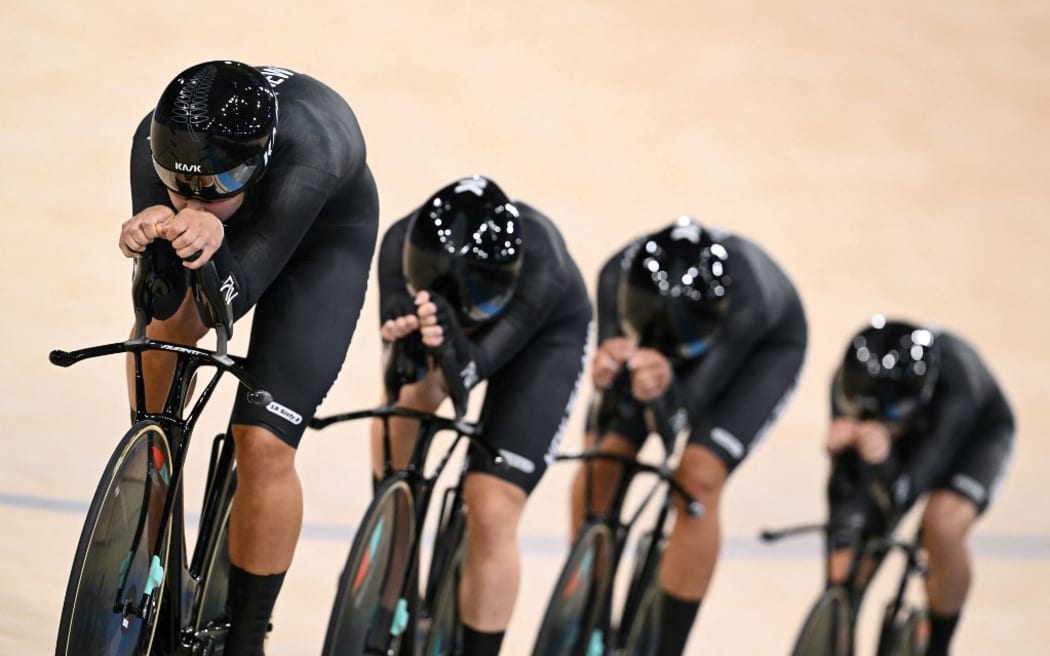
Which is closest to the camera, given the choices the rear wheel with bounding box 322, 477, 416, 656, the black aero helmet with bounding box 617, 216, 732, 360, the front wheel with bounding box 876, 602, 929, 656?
the rear wheel with bounding box 322, 477, 416, 656

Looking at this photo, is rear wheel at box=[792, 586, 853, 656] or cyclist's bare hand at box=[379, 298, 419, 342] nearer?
cyclist's bare hand at box=[379, 298, 419, 342]

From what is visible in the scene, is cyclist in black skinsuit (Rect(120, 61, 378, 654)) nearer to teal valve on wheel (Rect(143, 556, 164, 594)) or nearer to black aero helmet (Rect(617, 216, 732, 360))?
teal valve on wheel (Rect(143, 556, 164, 594))

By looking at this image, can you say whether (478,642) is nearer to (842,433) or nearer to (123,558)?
(123,558)

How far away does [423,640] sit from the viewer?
3857 mm

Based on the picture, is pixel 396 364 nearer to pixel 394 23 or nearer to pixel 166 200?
pixel 166 200

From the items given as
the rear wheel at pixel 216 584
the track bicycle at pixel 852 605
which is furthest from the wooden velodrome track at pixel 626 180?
the track bicycle at pixel 852 605

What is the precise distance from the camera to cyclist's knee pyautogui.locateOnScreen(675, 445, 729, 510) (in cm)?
466

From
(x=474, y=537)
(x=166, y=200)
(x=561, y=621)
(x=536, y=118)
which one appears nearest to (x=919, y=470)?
(x=561, y=621)

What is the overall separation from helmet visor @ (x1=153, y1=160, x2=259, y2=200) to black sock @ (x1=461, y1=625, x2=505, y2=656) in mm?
1446

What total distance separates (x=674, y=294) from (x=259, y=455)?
5.58 feet

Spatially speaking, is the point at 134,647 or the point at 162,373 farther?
the point at 162,373

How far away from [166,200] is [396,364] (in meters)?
0.83

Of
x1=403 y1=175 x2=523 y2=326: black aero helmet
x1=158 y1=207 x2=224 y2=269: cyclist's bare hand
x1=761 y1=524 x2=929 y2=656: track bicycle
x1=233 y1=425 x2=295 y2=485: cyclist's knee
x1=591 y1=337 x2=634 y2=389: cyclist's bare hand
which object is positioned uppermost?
x1=403 y1=175 x2=523 y2=326: black aero helmet

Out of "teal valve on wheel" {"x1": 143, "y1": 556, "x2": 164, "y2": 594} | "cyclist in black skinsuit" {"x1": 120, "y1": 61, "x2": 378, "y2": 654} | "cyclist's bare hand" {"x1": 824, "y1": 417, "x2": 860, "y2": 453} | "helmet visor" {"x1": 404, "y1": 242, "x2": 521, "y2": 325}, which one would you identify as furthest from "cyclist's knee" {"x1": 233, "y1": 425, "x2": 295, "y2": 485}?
"cyclist's bare hand" {"x1": 824, "y1": 417, "x2": 860, "y2": 453}
